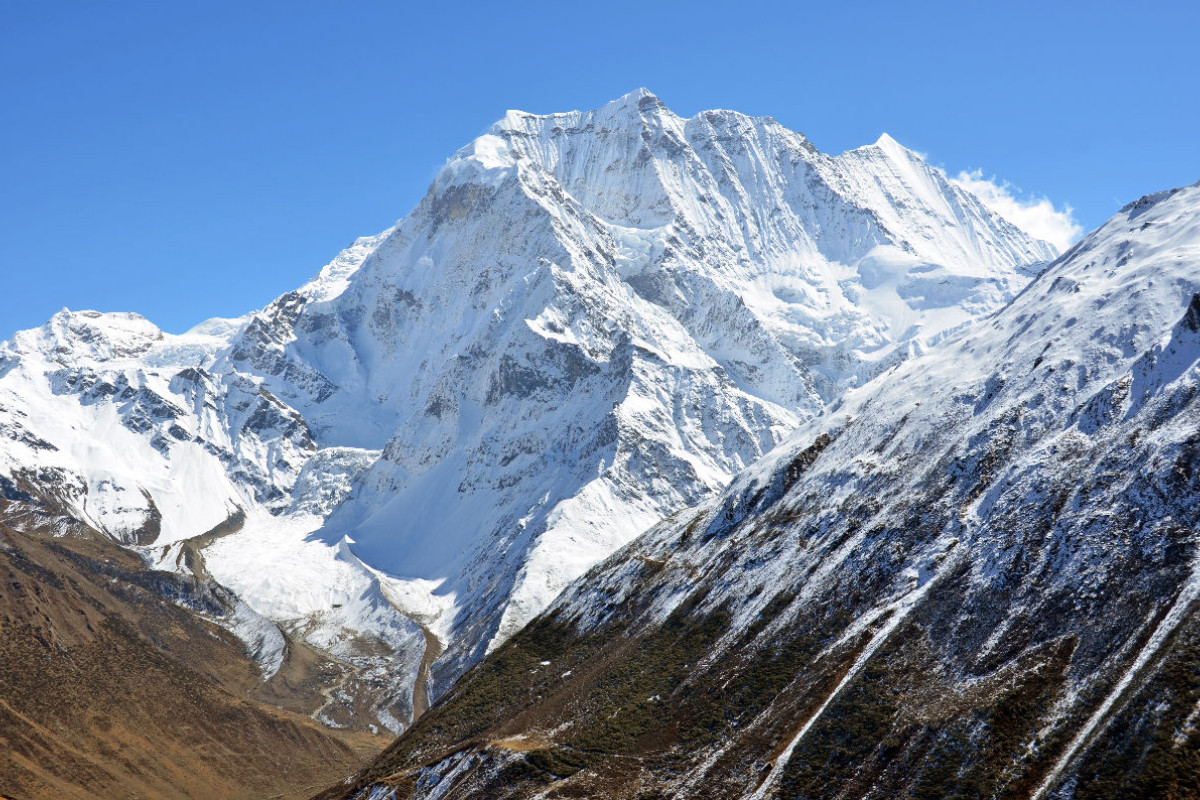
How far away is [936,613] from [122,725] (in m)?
139

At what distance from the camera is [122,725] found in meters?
166

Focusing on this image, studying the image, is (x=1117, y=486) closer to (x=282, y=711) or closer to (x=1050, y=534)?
(x=1050, y=534)

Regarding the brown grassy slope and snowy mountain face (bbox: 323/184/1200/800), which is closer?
snowy mountain face (bbox: 323/184/1200/800)

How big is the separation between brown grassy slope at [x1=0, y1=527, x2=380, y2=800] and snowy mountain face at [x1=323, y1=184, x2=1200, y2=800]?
61509 millimetres

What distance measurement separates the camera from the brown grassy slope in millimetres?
151500

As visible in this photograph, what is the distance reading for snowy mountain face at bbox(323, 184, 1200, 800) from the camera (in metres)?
60.8

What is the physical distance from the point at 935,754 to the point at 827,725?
901 centimetres

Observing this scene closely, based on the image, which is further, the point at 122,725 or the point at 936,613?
the point at 122,725

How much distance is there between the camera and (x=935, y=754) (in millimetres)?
62625

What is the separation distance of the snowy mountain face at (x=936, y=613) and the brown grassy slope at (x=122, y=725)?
2422 inches

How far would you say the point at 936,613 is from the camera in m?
76.1

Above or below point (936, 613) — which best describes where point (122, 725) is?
below

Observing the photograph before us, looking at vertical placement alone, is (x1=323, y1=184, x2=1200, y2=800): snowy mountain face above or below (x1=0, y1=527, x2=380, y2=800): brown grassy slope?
above

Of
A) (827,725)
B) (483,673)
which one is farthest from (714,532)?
(827,725)
